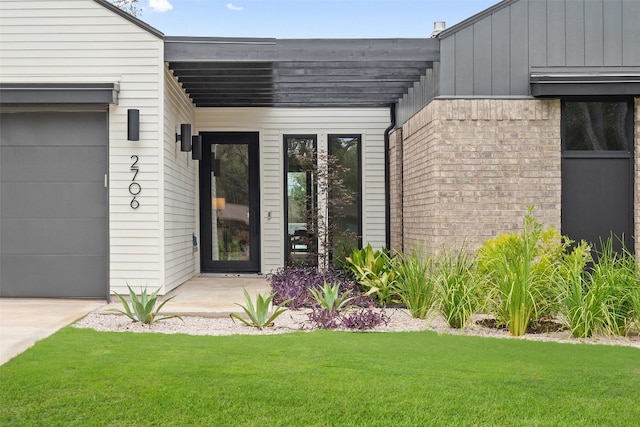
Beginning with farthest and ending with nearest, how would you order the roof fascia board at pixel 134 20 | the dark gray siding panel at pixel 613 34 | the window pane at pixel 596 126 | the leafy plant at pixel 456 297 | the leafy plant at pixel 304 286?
the window pane at pixel 596 126, the dark gray siding panel at pixel 613 34, the roof fascia board at pixel 134 20, the leafy plant at pixel 304 286, the leafy plant at pixel 456 297

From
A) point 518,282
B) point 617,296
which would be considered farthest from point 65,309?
point 617,296

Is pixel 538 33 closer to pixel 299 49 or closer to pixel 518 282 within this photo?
pixel 299 49

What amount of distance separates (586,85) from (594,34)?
2.28 feet

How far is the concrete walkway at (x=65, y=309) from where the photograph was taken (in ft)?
18.4

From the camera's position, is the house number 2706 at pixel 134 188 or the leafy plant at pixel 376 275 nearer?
the leafy plant at pixel 376 275

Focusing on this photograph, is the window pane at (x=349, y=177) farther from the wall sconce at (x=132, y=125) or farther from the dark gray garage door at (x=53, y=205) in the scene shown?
the dark gray garage door at (x=53, y=205)

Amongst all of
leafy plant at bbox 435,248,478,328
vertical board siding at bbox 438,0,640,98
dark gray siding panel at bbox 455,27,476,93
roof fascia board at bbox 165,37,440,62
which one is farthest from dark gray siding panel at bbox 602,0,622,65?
leafy plant at bbox 435,248,478,328

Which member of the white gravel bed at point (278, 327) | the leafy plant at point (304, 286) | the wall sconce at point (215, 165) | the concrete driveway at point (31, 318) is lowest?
the white gravel bed at point (278, 327)

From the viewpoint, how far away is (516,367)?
4695mm

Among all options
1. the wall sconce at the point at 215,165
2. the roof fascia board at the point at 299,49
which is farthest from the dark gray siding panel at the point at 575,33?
the wall sconce at the point at 215,165

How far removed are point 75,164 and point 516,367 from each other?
5702mm

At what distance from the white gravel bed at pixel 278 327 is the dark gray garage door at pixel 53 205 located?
4.41ft

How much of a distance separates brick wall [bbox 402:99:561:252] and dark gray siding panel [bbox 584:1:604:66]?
0.70 metres

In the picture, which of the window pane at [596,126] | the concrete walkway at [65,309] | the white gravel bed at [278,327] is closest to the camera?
the concrete walkway at [65,309]
